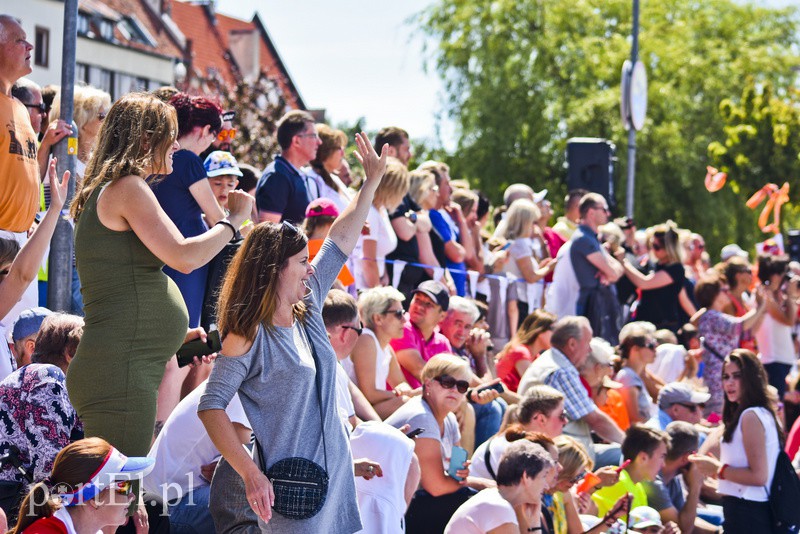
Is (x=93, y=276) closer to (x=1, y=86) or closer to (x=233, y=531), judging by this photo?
(x=233, y=531)

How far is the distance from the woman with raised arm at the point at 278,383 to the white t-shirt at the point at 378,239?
13.3 feet

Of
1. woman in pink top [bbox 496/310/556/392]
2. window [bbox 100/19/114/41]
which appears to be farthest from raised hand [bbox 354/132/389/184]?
window [bbox 100/19/114/41]

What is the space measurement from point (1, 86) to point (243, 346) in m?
2.50

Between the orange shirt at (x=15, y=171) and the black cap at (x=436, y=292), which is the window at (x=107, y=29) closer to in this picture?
the black cap at (x=436, y=292)

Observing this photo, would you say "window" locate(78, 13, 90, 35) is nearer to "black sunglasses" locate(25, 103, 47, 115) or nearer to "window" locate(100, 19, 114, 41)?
"window" locate(100, 19, 114, 41)

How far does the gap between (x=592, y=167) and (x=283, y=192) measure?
6.84 metres

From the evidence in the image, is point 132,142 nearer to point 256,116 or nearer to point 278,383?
point 278,383

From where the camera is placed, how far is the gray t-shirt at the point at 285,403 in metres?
4.04

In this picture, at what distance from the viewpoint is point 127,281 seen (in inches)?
164

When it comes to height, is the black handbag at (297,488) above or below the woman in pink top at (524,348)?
above

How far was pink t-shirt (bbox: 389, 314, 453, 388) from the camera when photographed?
7695 mm

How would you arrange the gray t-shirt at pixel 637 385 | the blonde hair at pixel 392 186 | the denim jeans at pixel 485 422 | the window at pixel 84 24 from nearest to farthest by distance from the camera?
1. the denim jeans at pixel 485 422
2. the blonde hair at pixel 392 186
3. the gray t-shirt at pixel 637 385
4. the window at pixel 84 24

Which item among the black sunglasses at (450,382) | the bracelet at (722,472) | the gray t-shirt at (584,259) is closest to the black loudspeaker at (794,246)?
the gray t-shirt at (584,259)

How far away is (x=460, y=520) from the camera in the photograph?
573 cm
